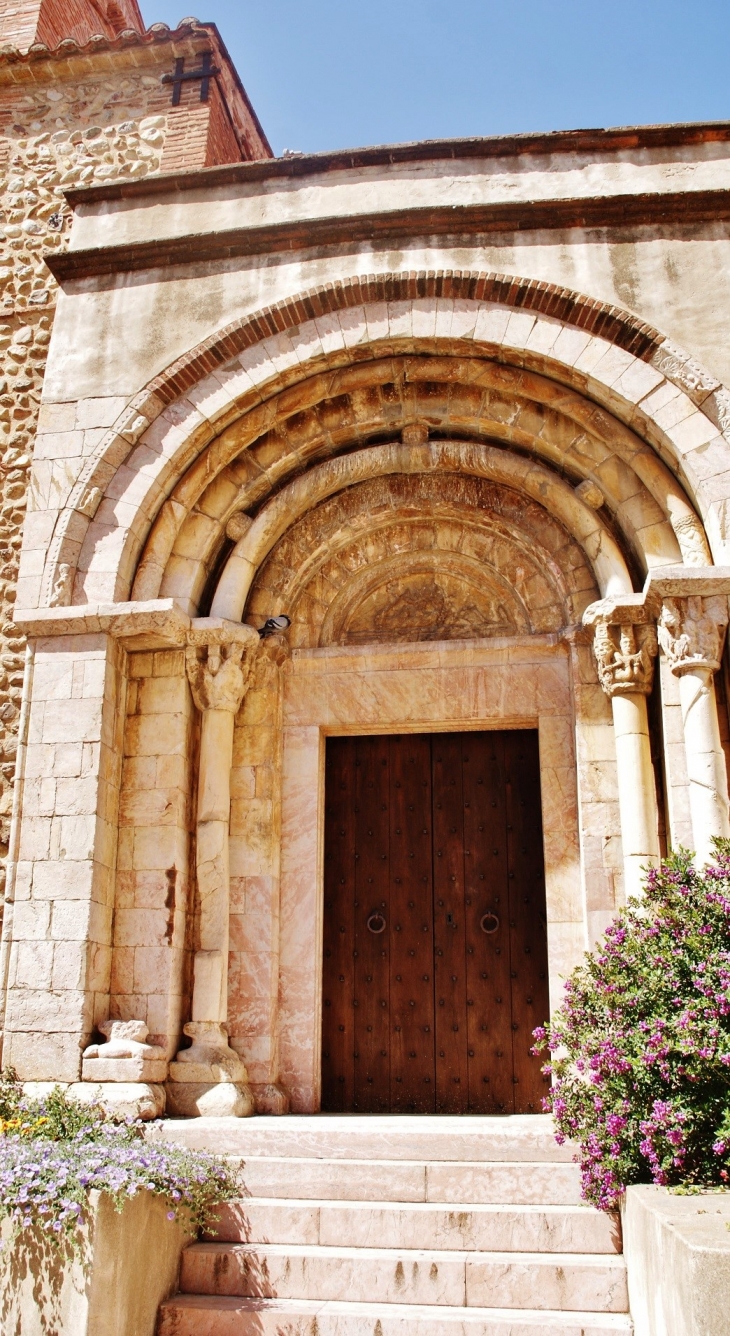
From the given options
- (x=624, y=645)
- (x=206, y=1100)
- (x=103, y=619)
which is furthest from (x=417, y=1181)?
(x=103, y=619)

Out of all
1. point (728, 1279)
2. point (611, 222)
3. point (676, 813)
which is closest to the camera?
point (728, 1279)

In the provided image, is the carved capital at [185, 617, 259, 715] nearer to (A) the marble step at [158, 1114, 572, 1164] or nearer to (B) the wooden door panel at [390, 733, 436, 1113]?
(B) the wooden door panel at [390, 733, 436, 1113]

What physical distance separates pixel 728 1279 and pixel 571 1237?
1754 mm

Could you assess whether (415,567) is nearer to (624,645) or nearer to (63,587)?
(624,645)

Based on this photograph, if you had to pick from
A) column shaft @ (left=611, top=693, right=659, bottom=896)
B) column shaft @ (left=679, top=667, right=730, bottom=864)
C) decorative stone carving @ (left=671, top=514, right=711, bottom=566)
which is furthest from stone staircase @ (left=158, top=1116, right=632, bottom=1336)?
decorative stone carving @ (left=671, top=514, right=711, bottom=566)

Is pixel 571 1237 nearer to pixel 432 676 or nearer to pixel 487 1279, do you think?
pixel 487 1279

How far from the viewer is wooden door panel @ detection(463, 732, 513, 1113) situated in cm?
675

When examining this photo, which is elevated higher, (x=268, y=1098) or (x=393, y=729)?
(x=393, y=729)

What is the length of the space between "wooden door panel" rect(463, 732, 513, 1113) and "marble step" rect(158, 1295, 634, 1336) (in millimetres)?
2304

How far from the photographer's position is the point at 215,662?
6.96 metres

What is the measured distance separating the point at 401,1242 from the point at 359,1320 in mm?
458

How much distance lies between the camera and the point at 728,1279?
3.08m

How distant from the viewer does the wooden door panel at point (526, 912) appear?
6727mm

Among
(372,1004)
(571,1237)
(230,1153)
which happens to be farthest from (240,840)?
(571,1237)
